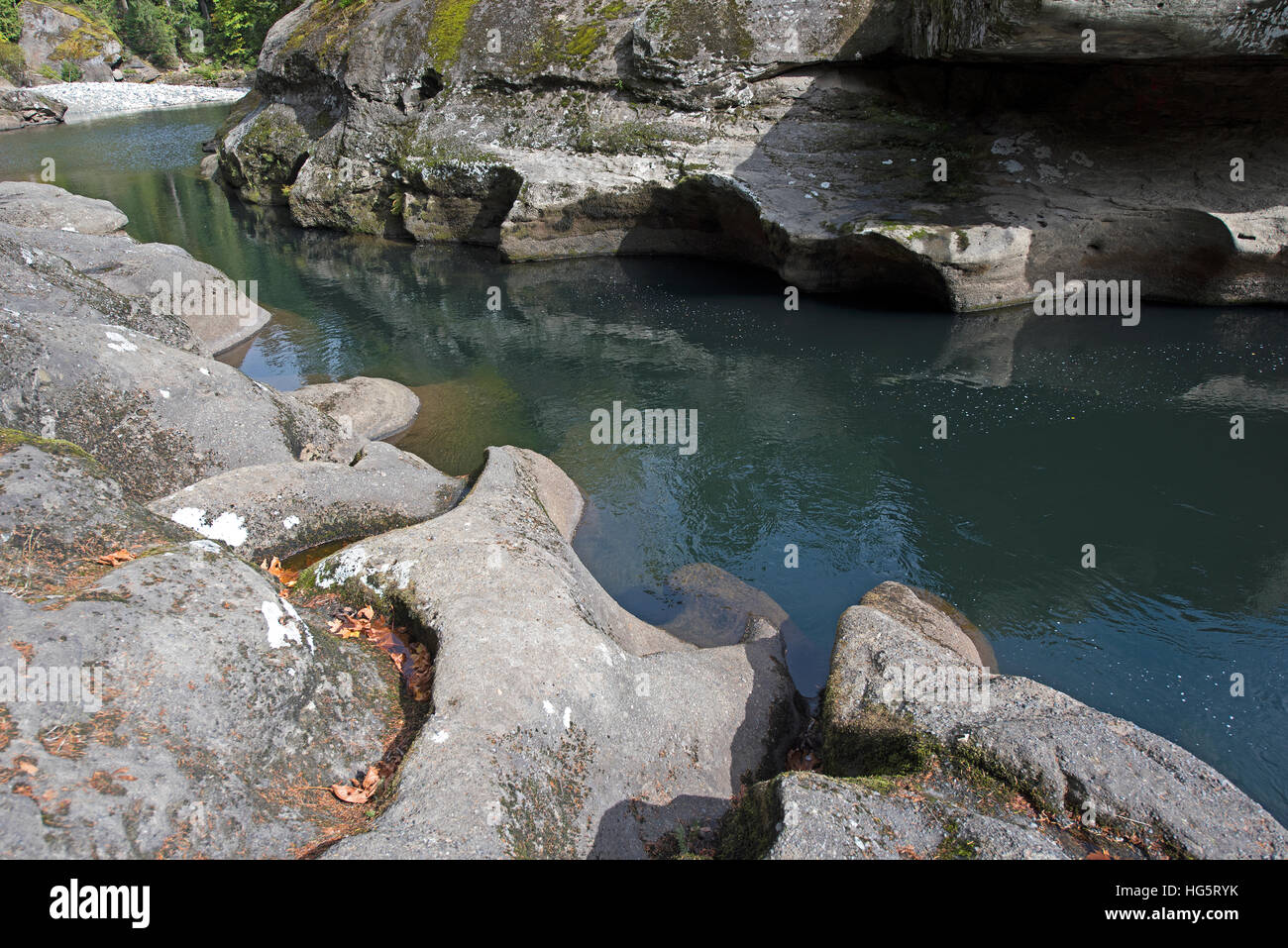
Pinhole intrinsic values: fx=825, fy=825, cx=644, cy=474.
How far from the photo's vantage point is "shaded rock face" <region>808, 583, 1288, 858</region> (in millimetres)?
4770

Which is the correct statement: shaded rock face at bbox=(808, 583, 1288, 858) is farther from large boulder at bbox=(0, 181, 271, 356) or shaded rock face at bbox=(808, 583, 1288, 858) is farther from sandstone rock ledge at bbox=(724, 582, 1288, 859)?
large boulder at bbox=(0, 181, 271, 356)

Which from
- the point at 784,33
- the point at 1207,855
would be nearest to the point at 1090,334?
the point at 784,33

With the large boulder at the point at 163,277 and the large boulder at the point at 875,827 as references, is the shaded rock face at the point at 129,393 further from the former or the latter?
the large boulder at the point at 875,827

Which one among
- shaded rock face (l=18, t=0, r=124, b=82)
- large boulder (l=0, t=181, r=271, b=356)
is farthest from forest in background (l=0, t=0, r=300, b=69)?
large boulder (l=0, t=181, r=271, b=356)

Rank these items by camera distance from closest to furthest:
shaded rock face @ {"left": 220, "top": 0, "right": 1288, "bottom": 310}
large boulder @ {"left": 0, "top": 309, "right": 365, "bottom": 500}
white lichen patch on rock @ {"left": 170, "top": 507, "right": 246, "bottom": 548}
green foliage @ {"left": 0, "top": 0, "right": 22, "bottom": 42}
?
1. white lichen patch on rock @ {"left": 170, "top": 507, "right": 246, "bottom": 548}
2. large boulder @ {"left": 0, "top": 309, "right": 365, "bottom": 500}
3. shaded rock face @ {"left": 220, "top": 0, "right": 1288, "bottom": 310}
4. green foliage @ {"left": 0, "top": 0, "right": 22, "bottom": 42}

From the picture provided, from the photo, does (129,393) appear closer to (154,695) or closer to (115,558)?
(115,558)

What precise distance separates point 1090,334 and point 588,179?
39.9ft

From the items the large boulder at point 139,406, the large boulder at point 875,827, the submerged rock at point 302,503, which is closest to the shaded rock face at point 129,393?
the large boulder at point 139,406

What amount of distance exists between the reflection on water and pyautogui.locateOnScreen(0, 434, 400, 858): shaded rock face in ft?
14.2

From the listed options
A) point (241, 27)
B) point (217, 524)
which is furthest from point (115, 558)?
point (241, 27)

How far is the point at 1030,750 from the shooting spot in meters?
5.18

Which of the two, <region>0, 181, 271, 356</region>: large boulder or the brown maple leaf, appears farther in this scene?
<region>0, 181, 271, 356</region>: large boulder

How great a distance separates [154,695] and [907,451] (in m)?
10.2
